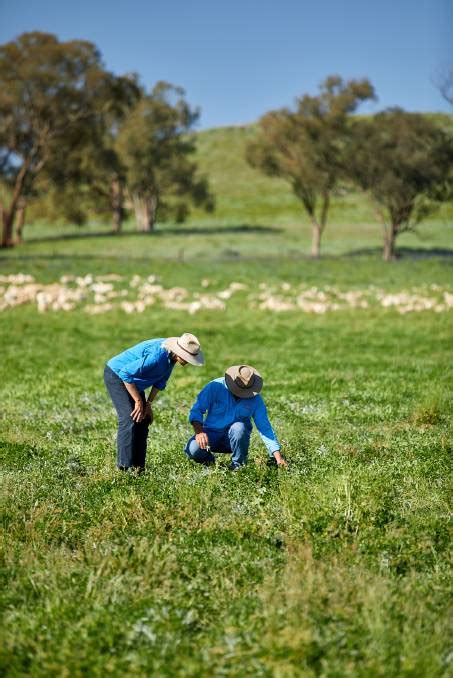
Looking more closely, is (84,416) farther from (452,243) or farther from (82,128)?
(452,243)

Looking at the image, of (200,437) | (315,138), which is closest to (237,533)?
(200,437)

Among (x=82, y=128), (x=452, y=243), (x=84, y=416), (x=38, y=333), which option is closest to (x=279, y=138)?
(x=82, y=128)

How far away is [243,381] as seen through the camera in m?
9.30

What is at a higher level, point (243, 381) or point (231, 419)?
point (243, 381)

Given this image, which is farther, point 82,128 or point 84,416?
point 82,128

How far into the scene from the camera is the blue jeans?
31.5 ft

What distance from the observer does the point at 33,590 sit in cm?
641

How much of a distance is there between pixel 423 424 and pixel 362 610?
7056 millimetres

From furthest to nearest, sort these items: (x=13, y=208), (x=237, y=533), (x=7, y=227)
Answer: (x=7, y=227)
(x=13, y=208)
(x=237, y=533)

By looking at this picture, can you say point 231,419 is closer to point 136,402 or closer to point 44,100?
point 136,402

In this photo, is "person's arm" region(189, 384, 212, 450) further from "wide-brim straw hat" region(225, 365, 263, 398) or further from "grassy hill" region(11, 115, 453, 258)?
"grassy hill" region(11, 115, 453, 258)

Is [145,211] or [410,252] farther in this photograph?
[145,211]

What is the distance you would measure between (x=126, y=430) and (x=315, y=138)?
55.7 m

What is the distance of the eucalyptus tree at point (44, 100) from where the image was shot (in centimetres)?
6275
